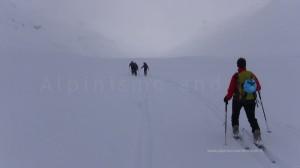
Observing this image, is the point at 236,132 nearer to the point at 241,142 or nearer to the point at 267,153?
the point at 241,142

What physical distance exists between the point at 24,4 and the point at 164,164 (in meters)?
114

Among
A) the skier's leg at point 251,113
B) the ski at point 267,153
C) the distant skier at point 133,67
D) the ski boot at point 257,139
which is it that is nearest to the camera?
the ski at point 267,153

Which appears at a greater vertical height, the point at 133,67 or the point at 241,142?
the point at 133,67

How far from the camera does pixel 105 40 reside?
116 m

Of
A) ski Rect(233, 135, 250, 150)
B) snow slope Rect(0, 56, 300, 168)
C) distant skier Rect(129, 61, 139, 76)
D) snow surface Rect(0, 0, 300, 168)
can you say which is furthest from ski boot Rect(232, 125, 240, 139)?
distant skier Rect(129, 61, 139, 76)

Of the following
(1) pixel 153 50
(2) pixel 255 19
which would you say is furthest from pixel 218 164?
(1) pixel 153 50

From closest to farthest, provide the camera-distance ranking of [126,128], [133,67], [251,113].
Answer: [251,113] → [126,128] → [133,67]

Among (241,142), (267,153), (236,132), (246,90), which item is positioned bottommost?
(267,153)

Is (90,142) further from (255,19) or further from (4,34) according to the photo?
(255,19)

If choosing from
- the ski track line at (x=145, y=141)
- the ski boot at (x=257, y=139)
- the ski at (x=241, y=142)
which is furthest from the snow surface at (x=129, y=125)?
the ski boot at (x=257, y=139)

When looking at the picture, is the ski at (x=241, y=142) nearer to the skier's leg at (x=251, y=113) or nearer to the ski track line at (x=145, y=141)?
the skier's leg at (x=251, y=113)

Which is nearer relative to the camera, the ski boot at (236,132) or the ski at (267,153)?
the ski at (267,153)

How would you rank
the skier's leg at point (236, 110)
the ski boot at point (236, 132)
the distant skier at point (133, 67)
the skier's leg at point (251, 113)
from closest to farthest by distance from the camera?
1. the skier's leg at point (251, 113)
2. the skier's leg at point (236, 110)
3. the ski boot at point (236, 132)
4. the distant skier at point (133, 67)

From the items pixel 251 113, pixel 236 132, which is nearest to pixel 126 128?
pixel 236 132
